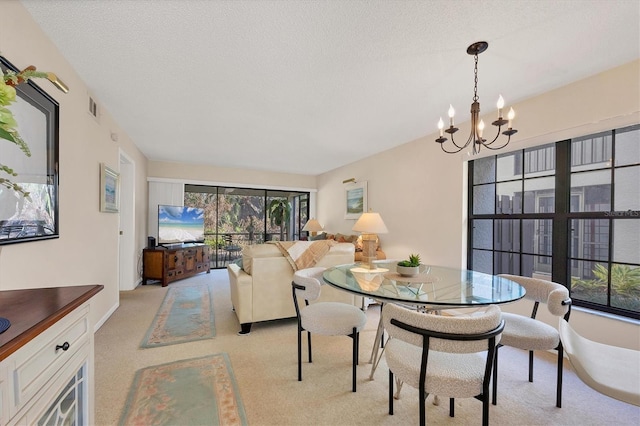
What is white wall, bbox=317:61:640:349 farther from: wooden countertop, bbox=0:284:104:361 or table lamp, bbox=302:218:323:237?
wooden countertop, bbox=0:284:104:361

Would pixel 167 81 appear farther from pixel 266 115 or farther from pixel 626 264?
pixel 626 264

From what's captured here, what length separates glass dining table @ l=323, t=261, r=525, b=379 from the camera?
154cm

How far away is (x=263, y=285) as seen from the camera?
9.63ft

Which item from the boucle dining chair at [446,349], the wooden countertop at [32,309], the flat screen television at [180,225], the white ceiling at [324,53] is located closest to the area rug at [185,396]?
the wooden countertop at [32,309]

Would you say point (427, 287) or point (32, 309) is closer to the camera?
point (32, 309)

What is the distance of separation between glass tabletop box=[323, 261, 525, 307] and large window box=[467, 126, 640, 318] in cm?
116

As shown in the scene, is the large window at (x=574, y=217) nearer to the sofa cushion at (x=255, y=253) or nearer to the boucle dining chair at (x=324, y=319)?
the boucle dining chair at (x=324, y=319)

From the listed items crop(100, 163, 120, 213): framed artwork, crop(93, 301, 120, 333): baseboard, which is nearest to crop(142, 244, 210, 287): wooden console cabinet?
crop(93, 301, 120, 333): baseboard

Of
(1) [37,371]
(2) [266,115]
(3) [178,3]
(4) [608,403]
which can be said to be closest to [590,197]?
(4) [608,403]

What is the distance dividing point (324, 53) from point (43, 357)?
2.24 m

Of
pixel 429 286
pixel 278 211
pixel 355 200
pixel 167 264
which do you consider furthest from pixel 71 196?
pixel 278 211

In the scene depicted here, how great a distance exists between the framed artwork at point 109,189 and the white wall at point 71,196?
9 centimetres

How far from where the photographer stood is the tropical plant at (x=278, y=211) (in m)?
7.14

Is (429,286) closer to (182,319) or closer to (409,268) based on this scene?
(409,268)
